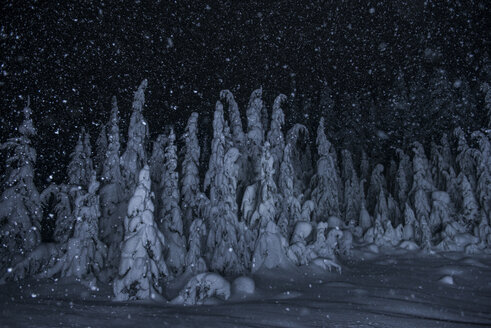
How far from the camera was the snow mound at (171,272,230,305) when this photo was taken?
10969mm

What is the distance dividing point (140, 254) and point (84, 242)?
459 cm


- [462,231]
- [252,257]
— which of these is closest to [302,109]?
[462,231]

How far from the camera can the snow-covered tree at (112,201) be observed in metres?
Result: 16.5

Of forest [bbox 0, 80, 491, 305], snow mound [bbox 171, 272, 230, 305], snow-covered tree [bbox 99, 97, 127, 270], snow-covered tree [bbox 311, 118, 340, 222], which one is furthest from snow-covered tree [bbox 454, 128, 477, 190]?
snow-covered tree [bbox 99, 97, 127, 270]

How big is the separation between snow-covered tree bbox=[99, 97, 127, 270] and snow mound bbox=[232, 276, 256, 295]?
6.75m

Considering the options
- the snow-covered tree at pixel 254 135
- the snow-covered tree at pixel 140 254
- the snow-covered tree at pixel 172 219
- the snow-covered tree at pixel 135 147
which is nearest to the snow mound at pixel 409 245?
the snow-covered tree at pixel 254 135

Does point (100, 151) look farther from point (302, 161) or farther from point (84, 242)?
point (302, 161)

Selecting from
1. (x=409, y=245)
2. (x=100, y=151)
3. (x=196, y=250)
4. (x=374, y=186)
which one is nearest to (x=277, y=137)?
(x=196, y=250)

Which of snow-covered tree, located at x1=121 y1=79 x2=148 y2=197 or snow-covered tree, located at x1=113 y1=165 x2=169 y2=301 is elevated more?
snow-covered tree, located at x1=121 y1=79 x2=148 y2=197

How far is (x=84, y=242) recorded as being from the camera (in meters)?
14.3

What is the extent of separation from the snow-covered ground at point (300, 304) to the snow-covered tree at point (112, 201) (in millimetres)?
3166

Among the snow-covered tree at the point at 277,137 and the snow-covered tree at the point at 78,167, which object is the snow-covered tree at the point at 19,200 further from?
the snow-covered tree at the point at 277,137

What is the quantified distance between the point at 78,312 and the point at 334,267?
11.4 metres

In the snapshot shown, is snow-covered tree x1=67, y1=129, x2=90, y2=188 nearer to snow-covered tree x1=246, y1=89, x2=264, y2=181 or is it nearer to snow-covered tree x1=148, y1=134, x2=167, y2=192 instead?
snow-covered tree x1=148, y1=134, x2=167, y2=192
